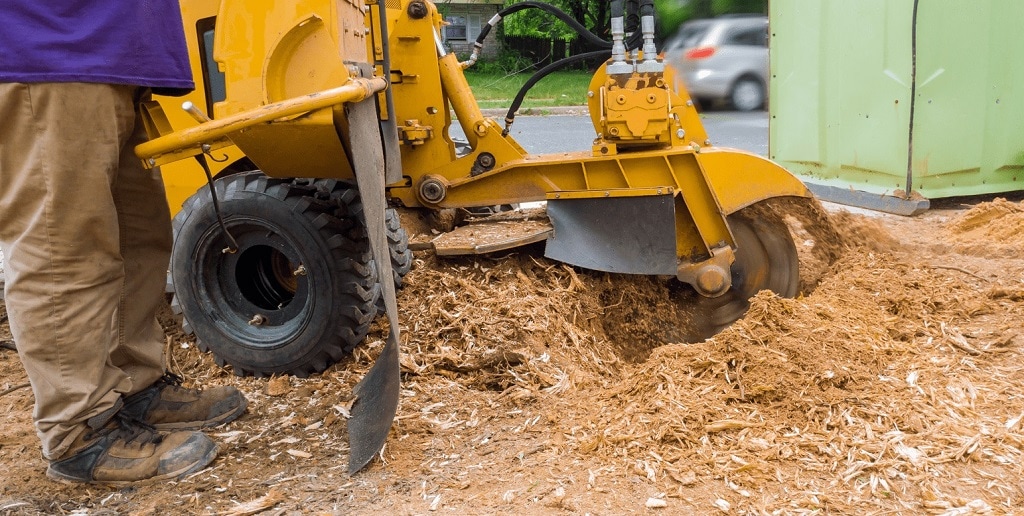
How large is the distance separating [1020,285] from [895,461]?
2006 mm

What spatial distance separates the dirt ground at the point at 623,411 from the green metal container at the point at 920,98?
2.67m

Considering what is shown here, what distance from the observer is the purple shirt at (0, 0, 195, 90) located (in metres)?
2.58

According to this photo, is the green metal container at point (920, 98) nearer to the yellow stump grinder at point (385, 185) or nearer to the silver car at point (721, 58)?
the silver car at point (721, 58)

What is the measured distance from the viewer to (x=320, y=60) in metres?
3.10

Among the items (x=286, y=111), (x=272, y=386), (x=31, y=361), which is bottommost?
(x=272, y=386)

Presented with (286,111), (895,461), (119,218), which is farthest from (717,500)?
(119,218)

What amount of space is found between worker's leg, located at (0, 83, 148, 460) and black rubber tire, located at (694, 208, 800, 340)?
2.81m

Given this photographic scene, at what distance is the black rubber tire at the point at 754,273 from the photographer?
4461 millimetres

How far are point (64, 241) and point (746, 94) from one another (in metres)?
4.24

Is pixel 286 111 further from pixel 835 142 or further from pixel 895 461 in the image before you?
pixel 835 142

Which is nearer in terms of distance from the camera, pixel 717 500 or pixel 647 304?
pixel 717 500

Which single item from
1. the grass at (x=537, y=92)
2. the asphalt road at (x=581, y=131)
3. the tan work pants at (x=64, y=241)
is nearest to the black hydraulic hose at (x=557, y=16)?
the asphalt road at (x=581, y=131)

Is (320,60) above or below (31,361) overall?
above

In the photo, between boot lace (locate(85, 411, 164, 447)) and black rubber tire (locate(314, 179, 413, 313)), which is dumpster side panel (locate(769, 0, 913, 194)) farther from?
boot lace (locate(85, 411, 164, 447))
